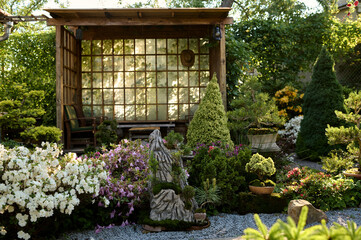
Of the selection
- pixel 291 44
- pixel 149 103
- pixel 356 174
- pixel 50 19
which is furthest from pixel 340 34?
pixel 50 19

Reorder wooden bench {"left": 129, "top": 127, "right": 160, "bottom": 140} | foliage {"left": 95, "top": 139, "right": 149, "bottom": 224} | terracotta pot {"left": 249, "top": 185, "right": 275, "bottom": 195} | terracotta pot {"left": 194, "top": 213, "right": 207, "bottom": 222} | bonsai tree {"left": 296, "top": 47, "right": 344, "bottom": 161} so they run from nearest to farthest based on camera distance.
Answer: terracotta pot {"left": 194, "top": 213, "right": 207, "bottom": 222} → foliage {"left": 95, "top": 139, "right": 149, "bottom": 224} → terracotta pot {"left": 249, "top": 185, "right": 275, "bottom": 195} → bonsai tree {"left": 296, "top": 47, "right": 344, "bottom": 161} → wooden bench {"left": 129, "top": 127, "right": 160, "bottom": 140}

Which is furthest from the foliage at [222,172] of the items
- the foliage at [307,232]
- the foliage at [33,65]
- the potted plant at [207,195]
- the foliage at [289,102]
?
the foliage at [33,65]

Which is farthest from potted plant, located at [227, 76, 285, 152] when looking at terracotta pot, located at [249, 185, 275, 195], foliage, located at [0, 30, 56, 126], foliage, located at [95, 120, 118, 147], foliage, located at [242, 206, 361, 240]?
foliage, located at [0, 30, 56, 126]

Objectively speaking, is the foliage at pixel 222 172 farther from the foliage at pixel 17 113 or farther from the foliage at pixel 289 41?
the foliage at pixel 289 41

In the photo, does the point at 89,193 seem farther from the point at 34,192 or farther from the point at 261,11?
the point at 261,11

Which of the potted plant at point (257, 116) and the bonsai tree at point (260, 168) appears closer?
the bonsai tree at point (260, 168)

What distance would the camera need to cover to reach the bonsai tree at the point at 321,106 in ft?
22.7

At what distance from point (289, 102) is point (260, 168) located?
590 cm

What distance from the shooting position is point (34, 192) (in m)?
2.96

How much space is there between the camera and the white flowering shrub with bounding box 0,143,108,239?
2830mm

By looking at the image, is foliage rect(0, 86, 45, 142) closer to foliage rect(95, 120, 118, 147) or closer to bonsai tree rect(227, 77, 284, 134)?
foliage rect(95, 120, 118, 147)

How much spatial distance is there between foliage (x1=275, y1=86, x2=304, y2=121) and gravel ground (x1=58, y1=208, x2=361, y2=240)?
5627mm

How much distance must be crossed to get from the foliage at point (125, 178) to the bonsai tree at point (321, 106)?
392 cm

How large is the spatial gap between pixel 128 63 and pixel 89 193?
6.41m
